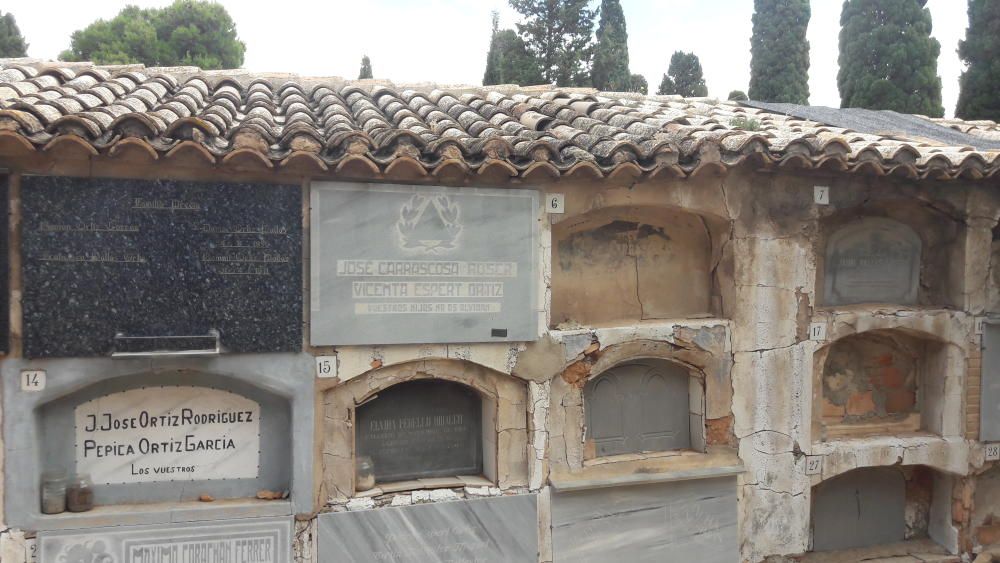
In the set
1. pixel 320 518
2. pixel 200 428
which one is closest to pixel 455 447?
pixel 320 518

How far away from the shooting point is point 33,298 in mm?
4633

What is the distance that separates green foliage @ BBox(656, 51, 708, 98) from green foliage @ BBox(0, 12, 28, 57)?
19.0 metres

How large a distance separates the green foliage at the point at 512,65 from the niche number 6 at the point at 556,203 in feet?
54.0

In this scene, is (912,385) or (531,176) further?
(912,385)

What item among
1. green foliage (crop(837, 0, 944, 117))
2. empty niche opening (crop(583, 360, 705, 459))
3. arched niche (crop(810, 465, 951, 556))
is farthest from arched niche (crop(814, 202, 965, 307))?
green foliage (crop(837, 0, 944, 117))

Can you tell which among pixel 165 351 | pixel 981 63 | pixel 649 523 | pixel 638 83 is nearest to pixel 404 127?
pixel 165 351

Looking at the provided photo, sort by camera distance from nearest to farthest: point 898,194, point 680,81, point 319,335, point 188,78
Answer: point 319,335, point 898,194, point 188,78, point 680,81

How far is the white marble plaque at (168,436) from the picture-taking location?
5.09m

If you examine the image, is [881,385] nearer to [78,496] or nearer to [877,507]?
[877,507]

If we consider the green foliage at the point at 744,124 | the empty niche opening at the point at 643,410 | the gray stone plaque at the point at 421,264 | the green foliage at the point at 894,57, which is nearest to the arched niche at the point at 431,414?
the gray stone plaque at the point at 421,264

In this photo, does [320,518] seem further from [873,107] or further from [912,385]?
[873,107]

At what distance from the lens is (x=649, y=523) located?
19.3 ft

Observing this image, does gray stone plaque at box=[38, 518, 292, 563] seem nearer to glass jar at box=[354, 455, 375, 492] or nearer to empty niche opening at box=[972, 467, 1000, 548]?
glass jar at box=[354, 455, 375, 492]

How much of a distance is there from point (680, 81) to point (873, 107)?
35.3 feet
